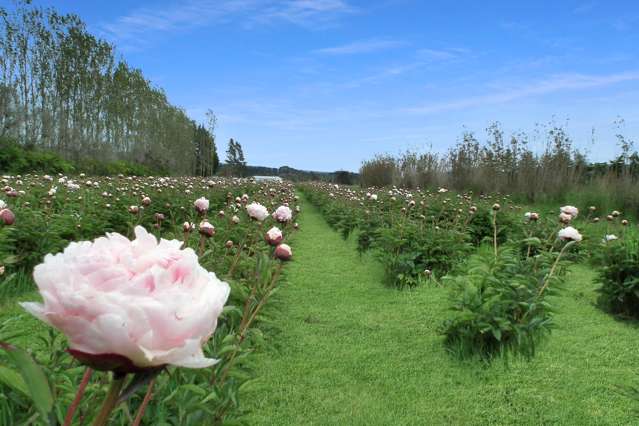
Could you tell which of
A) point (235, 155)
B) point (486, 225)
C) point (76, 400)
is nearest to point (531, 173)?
point (486, 225)

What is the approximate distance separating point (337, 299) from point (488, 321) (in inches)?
68.0

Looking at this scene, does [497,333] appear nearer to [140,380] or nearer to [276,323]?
[276,323]

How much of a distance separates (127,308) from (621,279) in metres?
4.60

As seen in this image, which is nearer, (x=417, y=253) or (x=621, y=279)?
(x=621, y=279)

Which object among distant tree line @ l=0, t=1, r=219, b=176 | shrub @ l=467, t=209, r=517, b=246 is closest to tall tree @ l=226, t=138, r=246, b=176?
distant tree line @ l=0, t=1, r=219, b=176

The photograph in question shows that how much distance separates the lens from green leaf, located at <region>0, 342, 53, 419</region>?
0.39 meters

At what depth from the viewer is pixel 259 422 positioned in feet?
7.38

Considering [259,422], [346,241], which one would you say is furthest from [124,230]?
[259,422]

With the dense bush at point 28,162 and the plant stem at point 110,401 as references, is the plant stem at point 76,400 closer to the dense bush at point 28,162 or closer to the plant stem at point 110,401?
the plant stem at point 110,401

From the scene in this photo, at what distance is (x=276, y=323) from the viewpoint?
3594mm

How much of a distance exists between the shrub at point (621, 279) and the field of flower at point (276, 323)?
0.01m

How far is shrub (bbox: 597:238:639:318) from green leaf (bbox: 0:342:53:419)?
434 cm

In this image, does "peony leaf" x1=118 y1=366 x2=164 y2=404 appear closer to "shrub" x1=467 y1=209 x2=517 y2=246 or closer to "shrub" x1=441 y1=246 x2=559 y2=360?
"shrub" x1=441 y1=246 x2=559 y2=360

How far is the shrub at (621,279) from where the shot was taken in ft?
12.9
